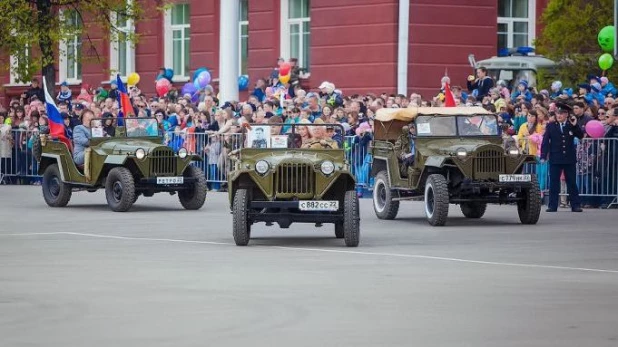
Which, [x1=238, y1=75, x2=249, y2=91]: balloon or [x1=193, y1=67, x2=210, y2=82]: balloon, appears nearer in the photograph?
[x1=238, y1=75, x2=249, y2=91]: balloon

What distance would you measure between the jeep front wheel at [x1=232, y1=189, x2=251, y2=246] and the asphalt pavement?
17cm

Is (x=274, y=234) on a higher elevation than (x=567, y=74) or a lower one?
lower

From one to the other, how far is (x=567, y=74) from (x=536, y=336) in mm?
22839

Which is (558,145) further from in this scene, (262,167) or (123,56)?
(123,56)

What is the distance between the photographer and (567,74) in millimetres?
33156

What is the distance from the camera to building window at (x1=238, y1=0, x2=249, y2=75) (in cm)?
4288

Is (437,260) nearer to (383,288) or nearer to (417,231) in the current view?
(383,288)

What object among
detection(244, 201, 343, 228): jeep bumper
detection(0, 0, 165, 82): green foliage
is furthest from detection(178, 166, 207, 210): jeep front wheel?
detection(0, 0, 165, 82): green foliage

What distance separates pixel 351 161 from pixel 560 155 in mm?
5402

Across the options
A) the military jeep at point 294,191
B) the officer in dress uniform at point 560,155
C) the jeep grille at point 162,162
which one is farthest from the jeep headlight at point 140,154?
the military jeep at point 294,191

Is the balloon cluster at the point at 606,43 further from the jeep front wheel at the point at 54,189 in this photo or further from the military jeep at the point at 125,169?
the jeep front wheel at the point at 54,189

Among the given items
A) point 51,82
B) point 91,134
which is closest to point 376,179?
point 91,134

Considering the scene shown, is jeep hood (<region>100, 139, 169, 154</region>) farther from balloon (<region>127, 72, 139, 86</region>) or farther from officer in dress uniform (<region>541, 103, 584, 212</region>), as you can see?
balloon (<region>127, 72, 139, 86</region>)

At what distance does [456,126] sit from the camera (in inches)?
950
